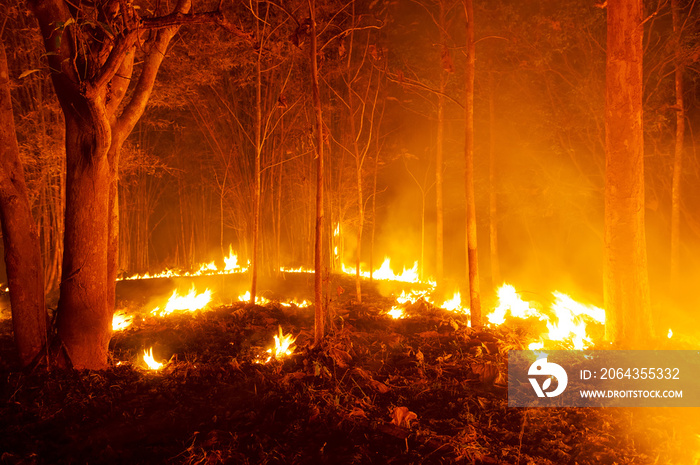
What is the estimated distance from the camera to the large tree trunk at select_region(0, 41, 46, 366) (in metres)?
5.01

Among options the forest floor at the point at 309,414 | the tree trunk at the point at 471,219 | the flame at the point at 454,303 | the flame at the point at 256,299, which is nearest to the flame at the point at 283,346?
the forest floor at the point at 309,414

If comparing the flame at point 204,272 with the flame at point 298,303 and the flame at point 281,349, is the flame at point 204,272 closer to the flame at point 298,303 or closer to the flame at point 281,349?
the flame at point 298,303

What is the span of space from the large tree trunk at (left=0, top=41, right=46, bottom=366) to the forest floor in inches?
17.4

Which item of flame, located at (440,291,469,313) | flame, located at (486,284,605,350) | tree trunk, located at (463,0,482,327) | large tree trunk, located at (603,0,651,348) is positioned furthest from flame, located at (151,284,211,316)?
large tree trunk, located at (603,0,651,348)

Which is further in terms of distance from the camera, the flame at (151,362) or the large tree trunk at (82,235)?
the flame at (151,362)

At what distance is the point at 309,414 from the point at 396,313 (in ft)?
17.8

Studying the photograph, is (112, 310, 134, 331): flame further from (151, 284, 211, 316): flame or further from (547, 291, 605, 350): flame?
(547, 291, 605, 350): flame

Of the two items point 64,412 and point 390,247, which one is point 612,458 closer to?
point 64,412

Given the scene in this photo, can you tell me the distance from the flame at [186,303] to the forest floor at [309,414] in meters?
2.91

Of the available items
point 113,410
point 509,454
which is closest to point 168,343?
point 113,410

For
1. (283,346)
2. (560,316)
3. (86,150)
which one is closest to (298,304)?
(283,346)

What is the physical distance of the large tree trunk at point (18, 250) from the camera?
16.4ft

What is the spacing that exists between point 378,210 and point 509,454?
25.3 meters

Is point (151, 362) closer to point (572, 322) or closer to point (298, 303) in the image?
point (298, 303)
